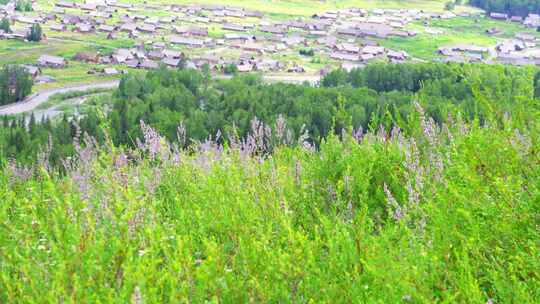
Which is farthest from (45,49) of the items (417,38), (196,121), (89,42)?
(417,38)

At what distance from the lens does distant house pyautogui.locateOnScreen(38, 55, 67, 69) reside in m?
93.8

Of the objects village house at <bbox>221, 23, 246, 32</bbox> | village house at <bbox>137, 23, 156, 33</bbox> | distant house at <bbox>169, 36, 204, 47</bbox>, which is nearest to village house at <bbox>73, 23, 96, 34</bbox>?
village house at <bbox>137, 23, 156, 33</bbox>

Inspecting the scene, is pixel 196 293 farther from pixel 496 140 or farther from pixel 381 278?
pixel 496 140

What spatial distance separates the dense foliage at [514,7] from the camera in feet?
480

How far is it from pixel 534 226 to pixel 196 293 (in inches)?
115

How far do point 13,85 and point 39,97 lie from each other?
3.35 metres

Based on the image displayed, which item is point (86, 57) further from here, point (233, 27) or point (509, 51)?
point (509, 51)

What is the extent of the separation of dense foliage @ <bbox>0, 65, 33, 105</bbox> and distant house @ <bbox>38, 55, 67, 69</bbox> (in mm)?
15227

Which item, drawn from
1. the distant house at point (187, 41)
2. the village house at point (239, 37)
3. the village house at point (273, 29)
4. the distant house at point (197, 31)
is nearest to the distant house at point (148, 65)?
the distant house at point (187, 41)

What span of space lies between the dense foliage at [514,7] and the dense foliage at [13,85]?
356ft

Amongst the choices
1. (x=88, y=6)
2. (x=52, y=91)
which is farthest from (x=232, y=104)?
(x=88, y=6)

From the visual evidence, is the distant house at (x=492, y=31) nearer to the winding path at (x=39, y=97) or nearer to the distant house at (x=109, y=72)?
the distant house at (x=109, y=72)

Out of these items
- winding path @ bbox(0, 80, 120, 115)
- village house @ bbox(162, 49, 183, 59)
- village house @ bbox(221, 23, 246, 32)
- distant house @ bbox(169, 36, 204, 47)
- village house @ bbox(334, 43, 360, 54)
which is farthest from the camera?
village house @ bbox(221, 23, 246, 32)

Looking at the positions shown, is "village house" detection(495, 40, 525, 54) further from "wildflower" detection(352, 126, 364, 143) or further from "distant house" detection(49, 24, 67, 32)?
"wildflower" detection(352, 126, 364, 143)
